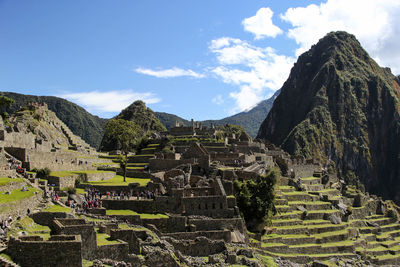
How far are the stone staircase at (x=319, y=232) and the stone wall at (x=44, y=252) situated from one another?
21.7 meters

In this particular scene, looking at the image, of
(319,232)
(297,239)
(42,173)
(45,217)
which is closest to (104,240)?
(45,217)

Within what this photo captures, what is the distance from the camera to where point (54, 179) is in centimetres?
3509

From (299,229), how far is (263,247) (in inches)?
308

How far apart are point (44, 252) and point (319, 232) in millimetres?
36378

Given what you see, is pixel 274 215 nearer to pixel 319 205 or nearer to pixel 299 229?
pixel 299 229

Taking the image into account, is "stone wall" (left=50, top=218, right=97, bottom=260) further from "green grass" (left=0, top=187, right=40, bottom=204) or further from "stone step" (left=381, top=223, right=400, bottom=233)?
"stone step" (left=381, top=223, right=400, bottom=233)

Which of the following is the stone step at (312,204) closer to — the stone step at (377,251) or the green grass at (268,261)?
the stone step at (377,251)

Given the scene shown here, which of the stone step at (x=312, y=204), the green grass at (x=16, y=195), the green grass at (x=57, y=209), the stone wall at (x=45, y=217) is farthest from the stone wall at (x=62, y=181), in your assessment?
the stone step at (x=312, y=204)

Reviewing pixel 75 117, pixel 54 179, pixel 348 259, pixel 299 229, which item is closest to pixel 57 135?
pixel 54 179

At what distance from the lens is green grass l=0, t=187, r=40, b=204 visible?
2407 centimetres

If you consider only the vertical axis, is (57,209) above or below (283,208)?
above

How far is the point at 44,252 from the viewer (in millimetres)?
19500

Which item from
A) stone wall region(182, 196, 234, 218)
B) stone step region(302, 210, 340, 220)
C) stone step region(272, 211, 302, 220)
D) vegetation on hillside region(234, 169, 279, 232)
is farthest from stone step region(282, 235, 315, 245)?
stone wall region(182, 196, 234, 218)

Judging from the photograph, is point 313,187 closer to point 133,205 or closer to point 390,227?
point 390,227
